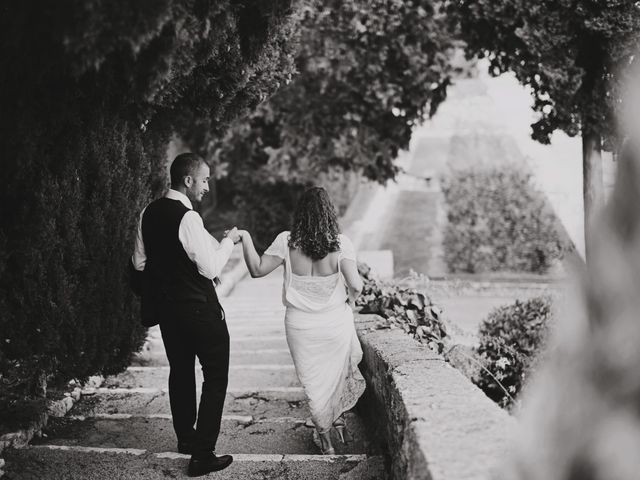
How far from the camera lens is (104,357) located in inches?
184

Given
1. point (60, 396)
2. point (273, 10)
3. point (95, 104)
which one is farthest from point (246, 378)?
point (273, 10)

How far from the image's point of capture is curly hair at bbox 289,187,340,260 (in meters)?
4.39

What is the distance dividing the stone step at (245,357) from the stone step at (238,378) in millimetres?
265

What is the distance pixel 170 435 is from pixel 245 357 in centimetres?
231

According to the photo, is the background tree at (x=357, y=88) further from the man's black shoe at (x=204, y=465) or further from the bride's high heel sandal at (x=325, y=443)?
the man's black shoe at (x=204, y=465)

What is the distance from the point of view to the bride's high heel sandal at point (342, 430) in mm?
4578

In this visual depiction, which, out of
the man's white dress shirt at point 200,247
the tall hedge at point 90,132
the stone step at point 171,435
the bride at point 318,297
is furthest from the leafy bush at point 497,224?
the man's white dress shirt at point 200,247

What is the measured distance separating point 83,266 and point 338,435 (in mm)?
2018

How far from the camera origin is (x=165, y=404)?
17.3 feet

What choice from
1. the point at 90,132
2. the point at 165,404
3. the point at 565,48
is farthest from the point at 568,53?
the point at 165,404

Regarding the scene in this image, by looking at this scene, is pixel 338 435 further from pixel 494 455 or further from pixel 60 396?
pixel 494 455

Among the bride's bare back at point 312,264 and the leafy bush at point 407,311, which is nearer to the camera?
the bride's bare back at point 312,264

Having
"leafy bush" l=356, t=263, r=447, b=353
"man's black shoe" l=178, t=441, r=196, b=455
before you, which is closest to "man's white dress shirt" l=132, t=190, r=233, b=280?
"man's black shoe" l=178, t=441, r=196, b=455

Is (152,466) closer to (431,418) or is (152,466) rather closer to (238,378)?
(431,418)
